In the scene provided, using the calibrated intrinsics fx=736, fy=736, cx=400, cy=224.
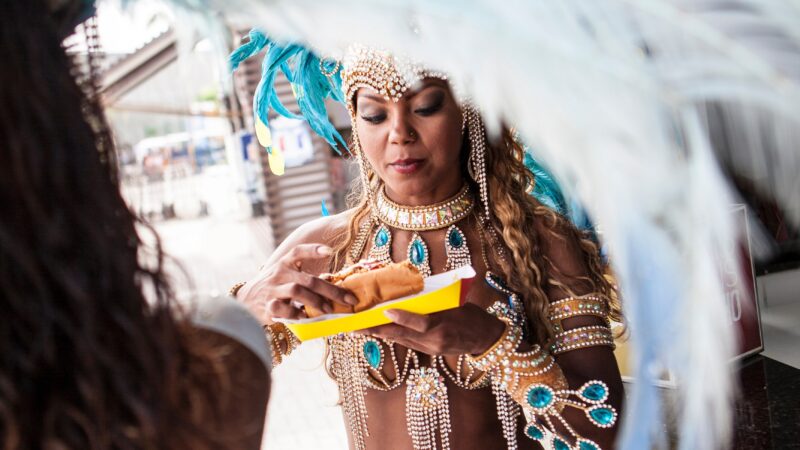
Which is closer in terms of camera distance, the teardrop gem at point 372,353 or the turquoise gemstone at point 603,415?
the turquoise gemstone at point 603,415

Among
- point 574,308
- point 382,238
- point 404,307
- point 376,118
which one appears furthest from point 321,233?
point 574,308

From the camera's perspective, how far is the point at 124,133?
0.69 m

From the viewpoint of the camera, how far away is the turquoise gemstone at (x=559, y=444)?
1.51 m

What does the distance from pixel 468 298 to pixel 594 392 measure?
329 mm

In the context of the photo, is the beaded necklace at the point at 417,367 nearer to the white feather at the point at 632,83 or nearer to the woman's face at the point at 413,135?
the woman's face at the point at 413,135

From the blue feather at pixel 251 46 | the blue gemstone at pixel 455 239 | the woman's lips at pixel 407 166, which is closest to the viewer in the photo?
the woman's lips at pixel 407 166

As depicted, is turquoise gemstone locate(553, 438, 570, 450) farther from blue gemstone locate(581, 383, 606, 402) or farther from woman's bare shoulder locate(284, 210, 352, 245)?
woman's bare shoulder locate(284, 210, 352, 245)

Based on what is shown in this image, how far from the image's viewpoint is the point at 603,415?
1477mm

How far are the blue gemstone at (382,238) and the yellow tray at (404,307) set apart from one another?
278 mm

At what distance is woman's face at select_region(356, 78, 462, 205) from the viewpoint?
1.54 meters

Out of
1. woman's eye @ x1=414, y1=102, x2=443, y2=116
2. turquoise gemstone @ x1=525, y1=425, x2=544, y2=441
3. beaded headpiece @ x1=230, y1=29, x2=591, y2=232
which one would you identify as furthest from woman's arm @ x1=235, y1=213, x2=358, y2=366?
turquoise gemstone @ x1=525, y1=425, x2=544, y2=441

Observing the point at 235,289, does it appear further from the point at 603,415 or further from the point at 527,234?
the point at 603,415

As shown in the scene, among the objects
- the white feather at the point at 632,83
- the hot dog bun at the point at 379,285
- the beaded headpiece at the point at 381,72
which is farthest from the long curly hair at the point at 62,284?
the beaded headpiece at the point at 381,72

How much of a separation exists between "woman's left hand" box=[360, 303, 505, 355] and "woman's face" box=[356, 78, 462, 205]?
0.31 m
